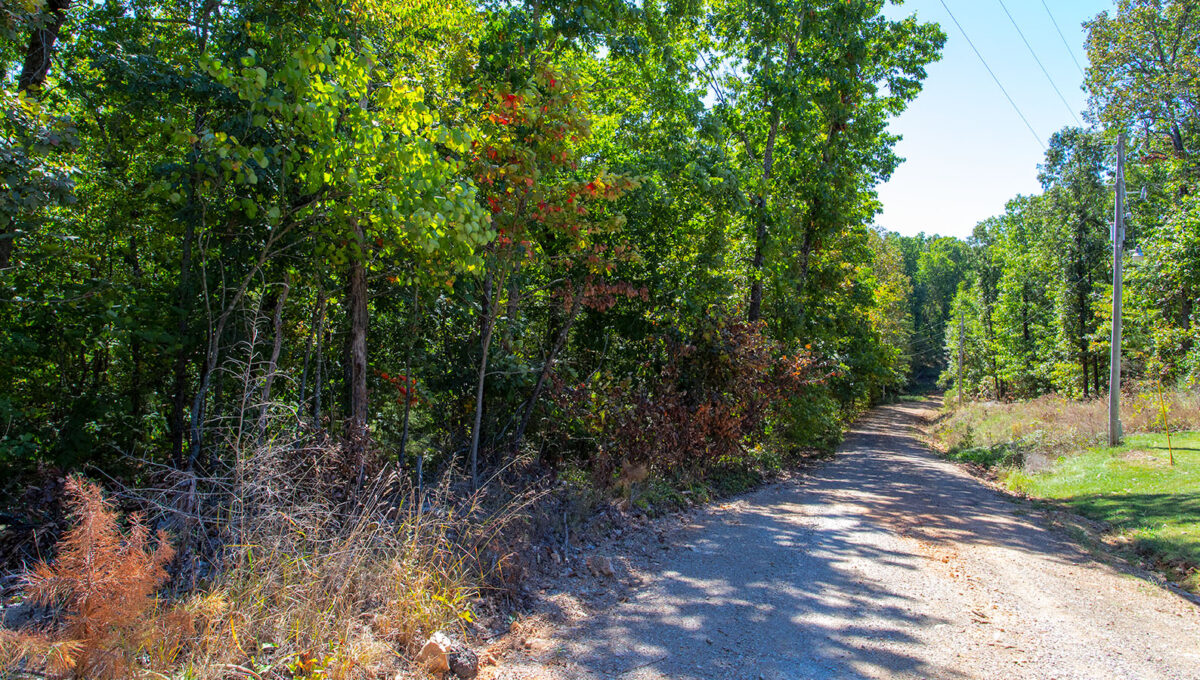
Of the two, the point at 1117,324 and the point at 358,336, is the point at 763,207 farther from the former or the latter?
the point at 358,336

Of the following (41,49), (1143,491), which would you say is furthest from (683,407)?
(41,49)

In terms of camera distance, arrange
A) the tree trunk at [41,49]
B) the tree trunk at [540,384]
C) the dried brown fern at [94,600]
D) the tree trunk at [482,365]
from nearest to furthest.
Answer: the dried brown fern at [94,600]
the tree trunk at [41,49]
the tree trunk at [482,365]
the tree trunk at [540,384]

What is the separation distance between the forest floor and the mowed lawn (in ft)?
2.63

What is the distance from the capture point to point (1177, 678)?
4430 millimetres

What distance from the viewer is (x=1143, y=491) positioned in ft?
37.8

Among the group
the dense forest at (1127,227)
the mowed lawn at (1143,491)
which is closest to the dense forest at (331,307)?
the mowed lawn at (1143,491)

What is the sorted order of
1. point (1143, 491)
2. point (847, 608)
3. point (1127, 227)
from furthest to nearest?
point (1127, 227) < point (1143, 491) < point (847, 608)

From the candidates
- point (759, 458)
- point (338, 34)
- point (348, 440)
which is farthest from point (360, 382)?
point (759, 458)

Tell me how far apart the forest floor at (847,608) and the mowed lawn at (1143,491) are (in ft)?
2.63

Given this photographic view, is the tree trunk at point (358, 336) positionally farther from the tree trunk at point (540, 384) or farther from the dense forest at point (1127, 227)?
the dense forest at point (1127, 227)

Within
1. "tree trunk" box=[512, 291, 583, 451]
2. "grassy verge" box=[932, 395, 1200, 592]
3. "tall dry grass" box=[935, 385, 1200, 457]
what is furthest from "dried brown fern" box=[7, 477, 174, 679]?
"tall dry grass" box=[935, 385, 1200, 457]

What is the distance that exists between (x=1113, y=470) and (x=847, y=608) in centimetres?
1174

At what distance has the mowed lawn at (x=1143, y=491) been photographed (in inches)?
320

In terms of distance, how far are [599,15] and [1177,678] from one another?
989 centimetres
